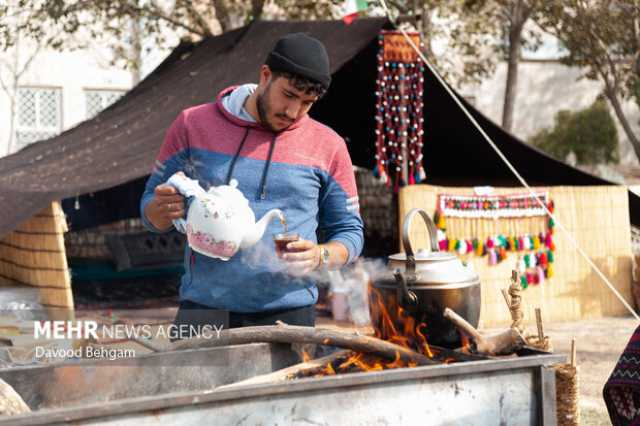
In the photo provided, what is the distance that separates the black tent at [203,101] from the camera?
20.4 ft

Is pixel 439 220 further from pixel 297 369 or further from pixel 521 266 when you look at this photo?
pixel 297 369

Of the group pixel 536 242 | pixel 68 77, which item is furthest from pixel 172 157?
pixel 68 77

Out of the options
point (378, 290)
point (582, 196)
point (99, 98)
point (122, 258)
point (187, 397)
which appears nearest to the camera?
point (187, 397)

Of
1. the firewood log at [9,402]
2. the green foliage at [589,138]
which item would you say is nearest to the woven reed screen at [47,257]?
the firewood log at [9,402]

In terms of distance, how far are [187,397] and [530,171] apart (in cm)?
657

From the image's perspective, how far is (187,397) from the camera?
1.91 metres

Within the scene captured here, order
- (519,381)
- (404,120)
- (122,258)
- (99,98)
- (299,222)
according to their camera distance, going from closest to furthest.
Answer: (519,381) < (299,222) < (404,120) < (122,258) < (99,98)

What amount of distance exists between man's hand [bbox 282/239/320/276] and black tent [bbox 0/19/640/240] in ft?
12.2

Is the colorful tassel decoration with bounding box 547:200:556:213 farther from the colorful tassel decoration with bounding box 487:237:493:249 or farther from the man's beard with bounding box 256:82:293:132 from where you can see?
the man's beard with bounding box 256:82:293:132

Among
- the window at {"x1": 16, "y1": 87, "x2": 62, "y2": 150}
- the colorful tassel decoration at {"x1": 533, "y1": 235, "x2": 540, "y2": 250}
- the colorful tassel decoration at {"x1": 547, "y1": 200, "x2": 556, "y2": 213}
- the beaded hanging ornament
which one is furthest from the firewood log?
the window at {"x1": 16, "y1": 87, "x2": 62, "y2": 150}

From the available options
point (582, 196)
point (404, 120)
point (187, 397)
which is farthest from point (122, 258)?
point (187, 397)

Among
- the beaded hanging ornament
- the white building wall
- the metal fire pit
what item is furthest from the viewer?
the white building wall

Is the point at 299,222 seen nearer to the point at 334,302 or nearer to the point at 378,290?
the point at 378,290

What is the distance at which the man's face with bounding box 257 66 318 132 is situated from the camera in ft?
7.97
